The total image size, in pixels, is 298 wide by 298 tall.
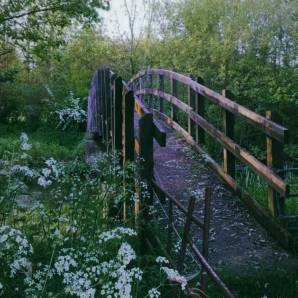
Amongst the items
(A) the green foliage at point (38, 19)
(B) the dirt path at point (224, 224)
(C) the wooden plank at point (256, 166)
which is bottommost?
(B) the dirt path at point (224, 224)

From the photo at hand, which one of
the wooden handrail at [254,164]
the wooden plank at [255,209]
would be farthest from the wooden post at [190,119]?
the wooden plank at [255,209]

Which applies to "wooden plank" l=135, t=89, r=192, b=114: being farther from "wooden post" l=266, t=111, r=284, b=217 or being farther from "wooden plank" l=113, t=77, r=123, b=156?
"wooden post" l=266, t=111, r=284, b=217

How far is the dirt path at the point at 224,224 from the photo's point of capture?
4391mm

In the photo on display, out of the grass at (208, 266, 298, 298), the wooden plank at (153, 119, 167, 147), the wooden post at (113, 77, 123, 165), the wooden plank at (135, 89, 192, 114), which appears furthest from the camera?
the wooden plank at (135, 89, 192, 114)

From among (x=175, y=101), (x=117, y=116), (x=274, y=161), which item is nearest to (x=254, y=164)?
(x=274, y=161)

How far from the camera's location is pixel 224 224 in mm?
5094

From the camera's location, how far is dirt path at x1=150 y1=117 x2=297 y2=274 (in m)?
4.39

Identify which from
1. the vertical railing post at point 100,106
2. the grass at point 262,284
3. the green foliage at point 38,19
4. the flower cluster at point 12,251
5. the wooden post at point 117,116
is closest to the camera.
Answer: the flower cluster at point 12,251

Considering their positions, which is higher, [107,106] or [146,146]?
[107,106]

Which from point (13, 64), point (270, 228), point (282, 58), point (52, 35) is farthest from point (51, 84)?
point (270, 228)

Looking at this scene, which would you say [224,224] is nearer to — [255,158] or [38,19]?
[255,158]

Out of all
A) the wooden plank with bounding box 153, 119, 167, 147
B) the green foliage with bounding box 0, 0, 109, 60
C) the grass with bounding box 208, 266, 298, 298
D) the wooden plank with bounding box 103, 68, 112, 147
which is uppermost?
the green foliage with bounding box 0, 0, 109, 60

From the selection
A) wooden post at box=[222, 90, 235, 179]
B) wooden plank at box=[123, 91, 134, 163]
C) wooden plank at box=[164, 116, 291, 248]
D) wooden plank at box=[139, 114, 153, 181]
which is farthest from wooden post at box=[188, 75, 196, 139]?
wooden plank at box=[139, 114, 153, 181]

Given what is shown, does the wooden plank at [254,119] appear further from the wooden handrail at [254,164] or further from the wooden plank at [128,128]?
the wooden plank at [128,128]
